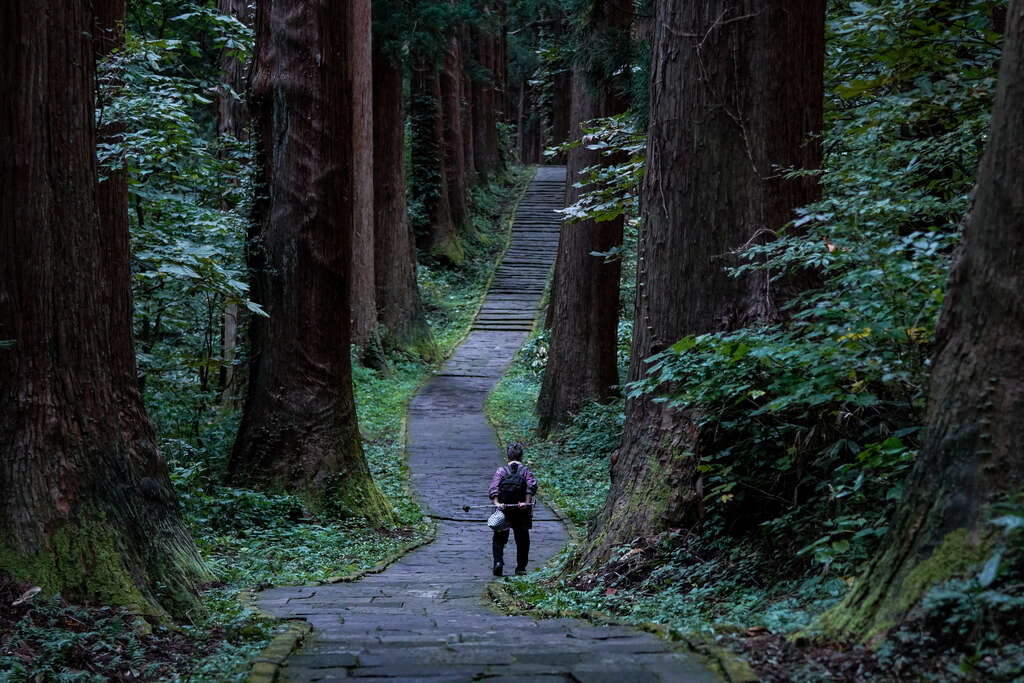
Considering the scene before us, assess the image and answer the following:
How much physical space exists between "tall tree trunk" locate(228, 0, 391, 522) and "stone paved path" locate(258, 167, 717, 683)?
1.62 meters

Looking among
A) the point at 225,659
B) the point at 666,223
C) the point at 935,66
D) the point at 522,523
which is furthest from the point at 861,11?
the point at 225,659

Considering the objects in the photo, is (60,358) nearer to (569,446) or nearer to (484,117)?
(569,446)

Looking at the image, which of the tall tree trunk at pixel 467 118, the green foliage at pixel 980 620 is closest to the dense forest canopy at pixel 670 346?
the green foliage at pixel 980 620

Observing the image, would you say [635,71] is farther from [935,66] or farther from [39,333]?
[39,333]

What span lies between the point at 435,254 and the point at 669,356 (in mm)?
→ 24579

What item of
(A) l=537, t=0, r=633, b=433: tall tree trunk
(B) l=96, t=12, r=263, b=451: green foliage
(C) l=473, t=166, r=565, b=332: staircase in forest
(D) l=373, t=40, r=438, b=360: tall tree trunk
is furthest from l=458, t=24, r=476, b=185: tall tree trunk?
(B) l=96, t=12, r=263, b=451: green foliage

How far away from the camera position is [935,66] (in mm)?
6691

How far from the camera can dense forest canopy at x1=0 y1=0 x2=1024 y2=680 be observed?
146 inches

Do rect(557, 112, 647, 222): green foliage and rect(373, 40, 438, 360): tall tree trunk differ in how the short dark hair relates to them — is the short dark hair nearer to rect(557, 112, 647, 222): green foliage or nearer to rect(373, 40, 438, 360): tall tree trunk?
rect(557, 112, 647, 222): green foliage

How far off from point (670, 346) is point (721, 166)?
53.8 inches

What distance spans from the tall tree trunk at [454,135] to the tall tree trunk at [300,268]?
19.8m

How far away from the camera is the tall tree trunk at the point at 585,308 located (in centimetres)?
1545

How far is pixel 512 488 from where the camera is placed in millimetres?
9203

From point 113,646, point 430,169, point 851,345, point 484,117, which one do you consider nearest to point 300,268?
point 113,646
